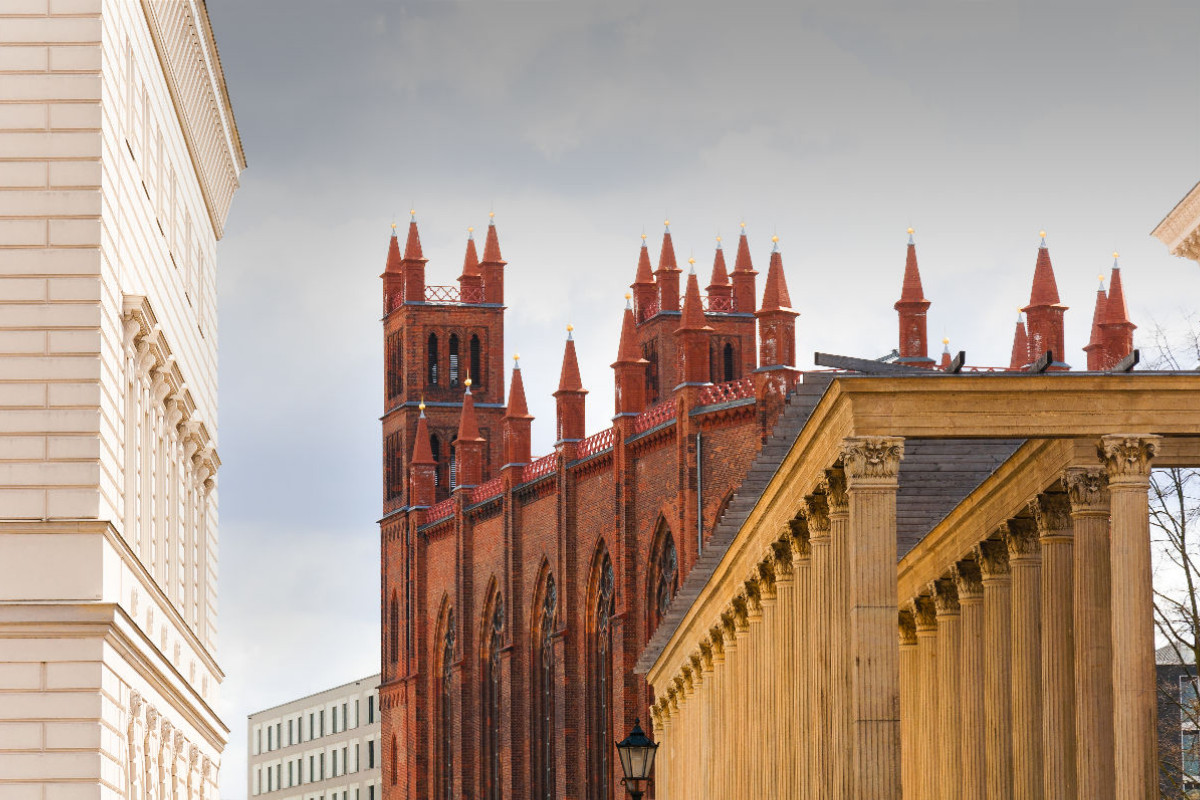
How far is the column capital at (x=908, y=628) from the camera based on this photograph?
35.7 m

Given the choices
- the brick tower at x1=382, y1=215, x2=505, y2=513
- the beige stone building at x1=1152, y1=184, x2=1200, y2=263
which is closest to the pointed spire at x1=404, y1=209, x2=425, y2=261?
the brick tower at x1=382, y1=215, x2=505, y2=513

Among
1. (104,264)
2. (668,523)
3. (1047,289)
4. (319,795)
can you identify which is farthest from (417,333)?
(104,264)

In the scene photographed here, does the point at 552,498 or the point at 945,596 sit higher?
the point at 552,498

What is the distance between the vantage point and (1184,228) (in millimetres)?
36625

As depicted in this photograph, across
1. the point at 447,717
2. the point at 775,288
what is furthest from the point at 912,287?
the point at 447,717

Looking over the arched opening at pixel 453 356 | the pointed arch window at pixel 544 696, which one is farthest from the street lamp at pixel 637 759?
the arched opening at pixel 453 356

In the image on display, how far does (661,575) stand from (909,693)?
42132 millimetres

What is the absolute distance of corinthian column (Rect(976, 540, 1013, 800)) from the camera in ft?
95.7

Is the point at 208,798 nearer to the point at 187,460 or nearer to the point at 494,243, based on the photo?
the point at 187,460

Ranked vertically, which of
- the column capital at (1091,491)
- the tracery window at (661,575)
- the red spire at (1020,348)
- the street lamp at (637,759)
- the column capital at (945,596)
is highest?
the red spire at (1020,348)

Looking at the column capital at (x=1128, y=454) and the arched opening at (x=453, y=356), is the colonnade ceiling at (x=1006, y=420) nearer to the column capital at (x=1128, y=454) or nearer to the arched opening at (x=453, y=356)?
the column capital at (x=1128, y=454)

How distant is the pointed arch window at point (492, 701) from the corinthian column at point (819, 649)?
65.8 meters

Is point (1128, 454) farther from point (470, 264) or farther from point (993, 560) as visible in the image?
point (470, 264)

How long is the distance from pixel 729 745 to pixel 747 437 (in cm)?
3195
